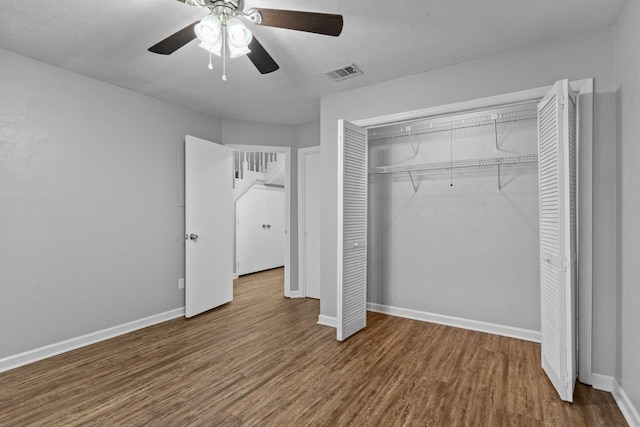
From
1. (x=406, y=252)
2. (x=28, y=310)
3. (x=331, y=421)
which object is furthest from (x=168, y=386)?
(x=406, y=252)

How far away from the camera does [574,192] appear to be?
236 cm

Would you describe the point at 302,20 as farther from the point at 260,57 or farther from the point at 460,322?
the point at 460,322

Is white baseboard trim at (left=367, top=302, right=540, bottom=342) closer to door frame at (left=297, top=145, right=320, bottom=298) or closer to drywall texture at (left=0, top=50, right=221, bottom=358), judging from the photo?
door frame at (left=297, top=145, right=320, bottom=298)

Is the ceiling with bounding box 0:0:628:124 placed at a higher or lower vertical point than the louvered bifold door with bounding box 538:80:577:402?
higher

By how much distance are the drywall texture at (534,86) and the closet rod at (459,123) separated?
53cm

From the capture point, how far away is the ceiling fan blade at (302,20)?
5.69 feet

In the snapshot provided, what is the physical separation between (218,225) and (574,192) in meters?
3.74

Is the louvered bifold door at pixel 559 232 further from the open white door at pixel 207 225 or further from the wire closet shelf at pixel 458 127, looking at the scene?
the open white door at pixel 207 225

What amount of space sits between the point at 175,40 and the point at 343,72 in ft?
5.28

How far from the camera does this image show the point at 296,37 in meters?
2.50

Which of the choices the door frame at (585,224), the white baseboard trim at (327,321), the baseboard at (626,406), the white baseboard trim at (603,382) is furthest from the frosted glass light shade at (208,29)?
the white baseboard trim at (603,382)

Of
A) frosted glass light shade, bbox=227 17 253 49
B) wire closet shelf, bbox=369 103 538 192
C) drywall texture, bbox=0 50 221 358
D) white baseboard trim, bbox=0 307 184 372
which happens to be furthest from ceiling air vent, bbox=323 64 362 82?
white baseboard trim, bbox=0 307 184 372

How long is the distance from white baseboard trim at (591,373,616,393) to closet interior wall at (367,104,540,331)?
2.51 feet

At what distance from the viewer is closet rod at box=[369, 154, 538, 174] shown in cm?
317
